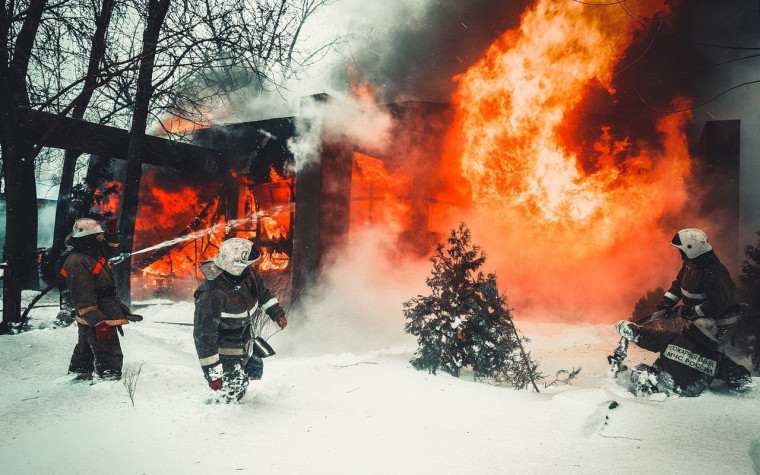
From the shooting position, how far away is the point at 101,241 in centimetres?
498

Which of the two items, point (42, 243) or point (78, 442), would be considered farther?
point (42, 243)

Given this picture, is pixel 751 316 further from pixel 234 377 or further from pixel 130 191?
pixel 130 191

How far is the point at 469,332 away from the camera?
539 centimetres

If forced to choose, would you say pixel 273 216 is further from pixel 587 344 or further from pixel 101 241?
pixel 587 344

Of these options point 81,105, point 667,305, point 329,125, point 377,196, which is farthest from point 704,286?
point 81,105

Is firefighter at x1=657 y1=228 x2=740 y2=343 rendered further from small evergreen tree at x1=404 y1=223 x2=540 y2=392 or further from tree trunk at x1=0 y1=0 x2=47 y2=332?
tree trunk at x1=0 y1=0 x2=47 y2=332

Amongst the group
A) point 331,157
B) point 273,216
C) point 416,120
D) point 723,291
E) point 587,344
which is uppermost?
point 416,120

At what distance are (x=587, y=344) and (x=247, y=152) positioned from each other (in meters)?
10.6

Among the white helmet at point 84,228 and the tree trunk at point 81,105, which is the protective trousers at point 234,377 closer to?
the white helmet at point 84,228

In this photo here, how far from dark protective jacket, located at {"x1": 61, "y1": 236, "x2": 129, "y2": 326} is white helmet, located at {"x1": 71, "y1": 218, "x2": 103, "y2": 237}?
182 mm

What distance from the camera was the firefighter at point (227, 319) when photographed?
3.78 meters

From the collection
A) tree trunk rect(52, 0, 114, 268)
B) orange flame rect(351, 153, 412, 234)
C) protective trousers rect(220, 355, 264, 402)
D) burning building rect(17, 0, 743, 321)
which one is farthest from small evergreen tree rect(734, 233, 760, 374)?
tree trunk rect(52, 0, 114, 268)

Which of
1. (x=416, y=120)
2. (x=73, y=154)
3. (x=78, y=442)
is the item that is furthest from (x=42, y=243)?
(x=78, y=442)

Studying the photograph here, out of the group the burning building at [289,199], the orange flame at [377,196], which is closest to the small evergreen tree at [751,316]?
the burning building at [289,199]
